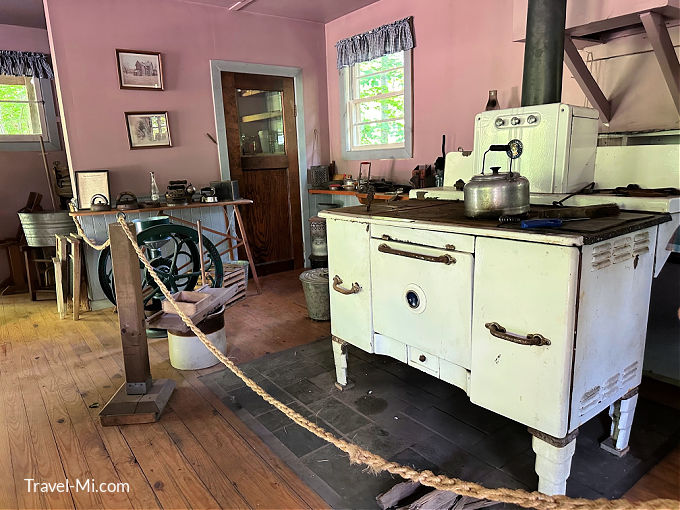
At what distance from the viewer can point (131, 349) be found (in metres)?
2.47

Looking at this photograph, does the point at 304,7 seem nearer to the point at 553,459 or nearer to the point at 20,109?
the point at 20,109

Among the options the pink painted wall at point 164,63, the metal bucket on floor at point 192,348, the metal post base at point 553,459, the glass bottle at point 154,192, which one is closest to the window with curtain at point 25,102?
the pink painted wall at point 164,63

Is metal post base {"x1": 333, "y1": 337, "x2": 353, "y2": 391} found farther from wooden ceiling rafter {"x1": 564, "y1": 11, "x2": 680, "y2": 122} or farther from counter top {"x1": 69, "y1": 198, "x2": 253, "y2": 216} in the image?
counter top {"x1": 69, "y1": 198, "x2": 253, "y2": 216}

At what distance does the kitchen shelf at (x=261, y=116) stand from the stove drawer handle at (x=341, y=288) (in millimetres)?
3116

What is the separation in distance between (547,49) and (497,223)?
1.24 metres

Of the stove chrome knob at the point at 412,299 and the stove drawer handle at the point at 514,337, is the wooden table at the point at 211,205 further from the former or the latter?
the stove drawer handle at the point at 514,337

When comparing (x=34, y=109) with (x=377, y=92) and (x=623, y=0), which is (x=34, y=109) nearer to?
(x=377, y=92)

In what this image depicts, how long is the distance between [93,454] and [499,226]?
6.54 ft

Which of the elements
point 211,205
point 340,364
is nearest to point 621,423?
point 340,364

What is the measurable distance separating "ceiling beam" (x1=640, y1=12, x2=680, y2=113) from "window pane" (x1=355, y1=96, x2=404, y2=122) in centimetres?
239

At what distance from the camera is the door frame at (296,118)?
4.72 metres

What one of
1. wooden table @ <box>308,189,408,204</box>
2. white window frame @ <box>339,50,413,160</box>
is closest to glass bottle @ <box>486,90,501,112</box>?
wooden table @ <box>308,189,408,204</box>

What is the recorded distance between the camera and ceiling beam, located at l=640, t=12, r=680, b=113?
2336mm

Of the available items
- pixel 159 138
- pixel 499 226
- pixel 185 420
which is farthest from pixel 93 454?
pixel 159 138
